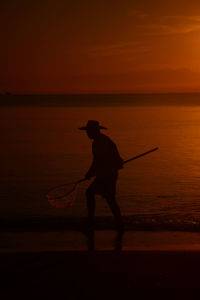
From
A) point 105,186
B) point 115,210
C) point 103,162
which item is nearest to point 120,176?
point 115,210

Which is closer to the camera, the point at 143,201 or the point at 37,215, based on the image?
the point at 37,215

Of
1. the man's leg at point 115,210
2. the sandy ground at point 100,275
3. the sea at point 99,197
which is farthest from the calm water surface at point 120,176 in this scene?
the sandy ground at point 100,275

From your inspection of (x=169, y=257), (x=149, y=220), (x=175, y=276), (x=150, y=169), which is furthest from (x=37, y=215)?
(x=150, y=169)

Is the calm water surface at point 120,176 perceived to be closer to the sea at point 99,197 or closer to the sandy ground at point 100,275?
the sea at point 99,197

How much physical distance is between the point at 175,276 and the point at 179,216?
16.8 ft

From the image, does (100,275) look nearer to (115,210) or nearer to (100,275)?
(100,275)

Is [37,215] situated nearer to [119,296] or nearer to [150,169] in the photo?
[119,296]

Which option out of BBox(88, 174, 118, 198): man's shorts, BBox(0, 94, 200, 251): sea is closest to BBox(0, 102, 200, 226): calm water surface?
BBox(0, 94, 200, 251): sea

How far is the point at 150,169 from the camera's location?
1903 centimetres

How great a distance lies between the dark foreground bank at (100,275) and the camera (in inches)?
220

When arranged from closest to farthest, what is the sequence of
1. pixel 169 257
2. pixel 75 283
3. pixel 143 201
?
pixel 75 283
pixel 169 257
pixel 143 201

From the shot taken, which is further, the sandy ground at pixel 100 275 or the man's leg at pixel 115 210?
the man's leg at pixel 115 210

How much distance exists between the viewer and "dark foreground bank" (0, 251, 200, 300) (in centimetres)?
559

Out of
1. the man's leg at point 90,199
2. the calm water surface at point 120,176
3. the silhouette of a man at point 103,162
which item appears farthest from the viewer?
the calm water surface at point 120,176
